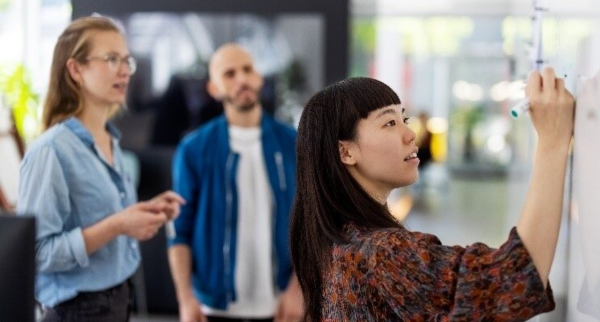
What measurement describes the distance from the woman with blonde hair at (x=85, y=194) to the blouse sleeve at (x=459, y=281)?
1.15m

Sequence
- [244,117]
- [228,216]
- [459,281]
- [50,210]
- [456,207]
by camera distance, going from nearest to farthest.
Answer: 1. [459,281]
2. [50,210]
3. [228,216]
4. [244,117]
5. [456,207]

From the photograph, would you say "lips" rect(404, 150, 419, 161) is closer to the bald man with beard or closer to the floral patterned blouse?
the floral patterned blouse

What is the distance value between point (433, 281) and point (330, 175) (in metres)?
0.36

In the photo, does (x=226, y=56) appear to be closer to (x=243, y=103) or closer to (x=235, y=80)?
(x=235, y=80)

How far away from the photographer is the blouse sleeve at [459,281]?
1365mm

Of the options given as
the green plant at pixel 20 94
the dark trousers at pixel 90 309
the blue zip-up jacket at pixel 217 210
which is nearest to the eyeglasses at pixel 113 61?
the dark trousers at pixel 90 309

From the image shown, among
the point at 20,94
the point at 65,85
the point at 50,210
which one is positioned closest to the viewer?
the point at 50,210

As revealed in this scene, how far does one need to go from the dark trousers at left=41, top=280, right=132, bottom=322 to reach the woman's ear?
64cm

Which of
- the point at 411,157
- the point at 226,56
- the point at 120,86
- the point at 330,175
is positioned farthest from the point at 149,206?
the point at 226,56

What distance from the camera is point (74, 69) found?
104 inches

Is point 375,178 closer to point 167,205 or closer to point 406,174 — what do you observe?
point 406,174

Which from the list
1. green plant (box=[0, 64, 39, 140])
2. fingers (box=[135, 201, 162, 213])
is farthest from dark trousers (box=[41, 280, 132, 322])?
green plant (box=[0, 64, 39, 140])

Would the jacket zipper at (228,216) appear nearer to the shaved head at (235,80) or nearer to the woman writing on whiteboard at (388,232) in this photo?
the shaved head at (235,80)

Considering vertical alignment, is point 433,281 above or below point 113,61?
below
